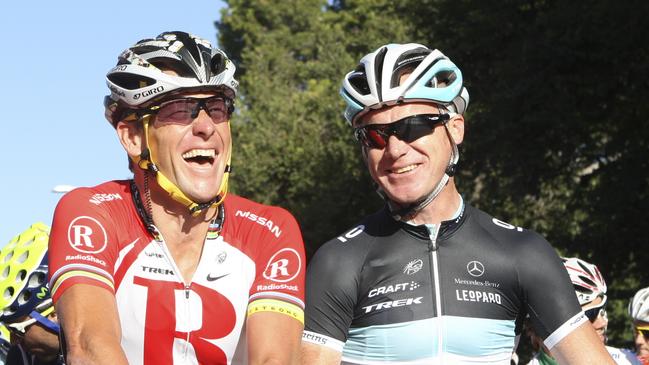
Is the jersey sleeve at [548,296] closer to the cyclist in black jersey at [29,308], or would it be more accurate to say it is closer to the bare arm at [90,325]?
the bare arm at [90,325]

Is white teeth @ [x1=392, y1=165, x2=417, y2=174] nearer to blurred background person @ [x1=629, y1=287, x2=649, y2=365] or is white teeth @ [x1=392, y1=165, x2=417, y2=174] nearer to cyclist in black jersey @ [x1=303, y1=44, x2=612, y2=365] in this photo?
cyclist in black jersey @ [x1=303, y1=44, x2=612, y2=365]

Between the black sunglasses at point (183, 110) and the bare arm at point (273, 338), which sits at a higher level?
the black sunglasses at point (183, 110)

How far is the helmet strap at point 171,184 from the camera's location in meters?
5.87

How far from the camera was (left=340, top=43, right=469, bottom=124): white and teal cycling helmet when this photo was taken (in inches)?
261

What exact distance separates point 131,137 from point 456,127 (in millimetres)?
1786

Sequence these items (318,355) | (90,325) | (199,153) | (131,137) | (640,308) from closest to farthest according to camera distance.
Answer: (90,325)
(199,153)
(131,137)
(318,355)
(640,308)

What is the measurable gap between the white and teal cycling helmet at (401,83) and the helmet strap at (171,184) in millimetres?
999

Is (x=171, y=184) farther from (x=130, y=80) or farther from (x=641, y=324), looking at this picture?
(x=641, y=324)

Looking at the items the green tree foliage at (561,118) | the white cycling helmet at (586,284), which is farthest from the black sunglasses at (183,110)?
the green tree foliage at (561,118)

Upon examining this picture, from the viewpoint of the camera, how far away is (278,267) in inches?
230

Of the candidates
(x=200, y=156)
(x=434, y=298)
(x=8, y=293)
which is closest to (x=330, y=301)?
(x=434, y=298)

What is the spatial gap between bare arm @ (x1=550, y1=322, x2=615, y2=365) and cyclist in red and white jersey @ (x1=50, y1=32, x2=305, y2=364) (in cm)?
146

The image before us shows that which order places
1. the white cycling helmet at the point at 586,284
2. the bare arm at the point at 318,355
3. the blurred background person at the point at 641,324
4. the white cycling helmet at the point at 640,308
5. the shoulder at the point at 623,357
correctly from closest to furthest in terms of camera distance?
1. the bare arm at the point at 318,355
2. the white cycling helmet at the point at 586,284
3. the shoulder at the point at 623,357
4. the blurred background person at the point at 641,324
5. the white cycling helmet at the point at 640,308

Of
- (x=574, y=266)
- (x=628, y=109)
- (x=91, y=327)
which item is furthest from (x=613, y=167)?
(x=91, y=327)
